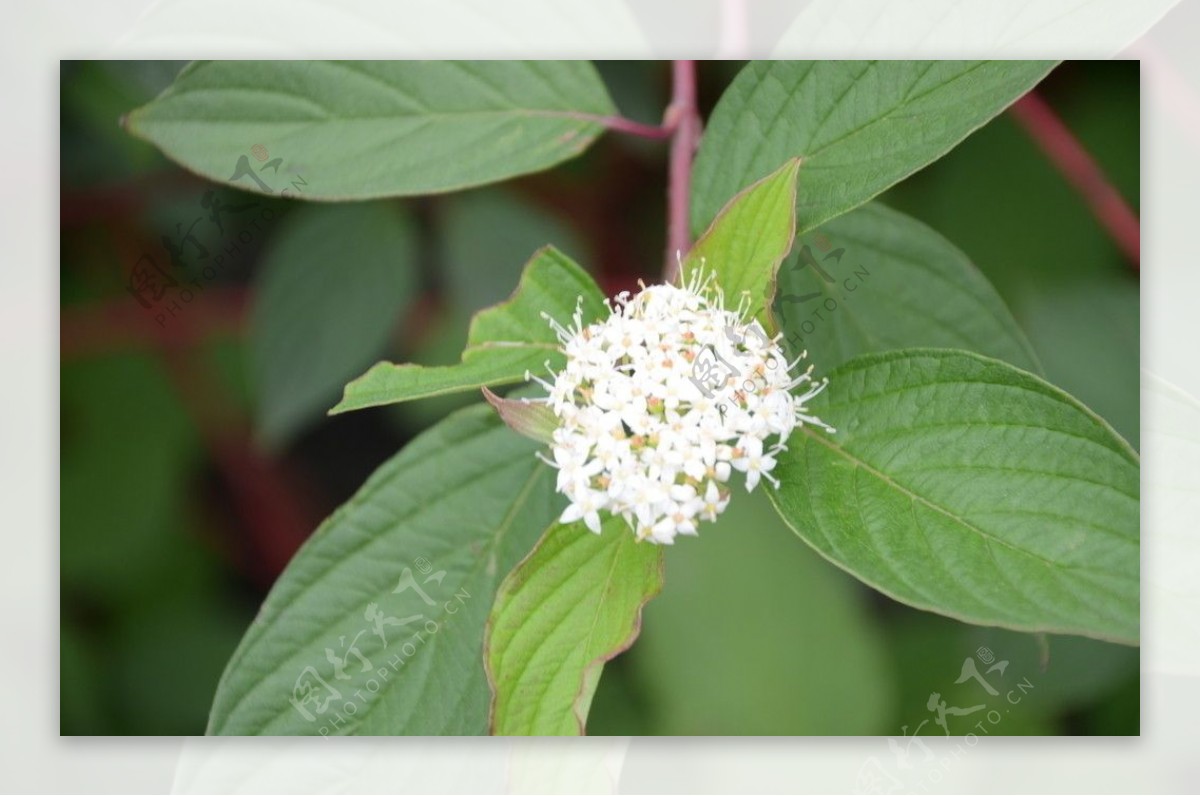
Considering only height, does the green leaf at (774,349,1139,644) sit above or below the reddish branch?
below

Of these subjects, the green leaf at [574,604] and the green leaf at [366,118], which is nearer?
the green leaf at [574,604]

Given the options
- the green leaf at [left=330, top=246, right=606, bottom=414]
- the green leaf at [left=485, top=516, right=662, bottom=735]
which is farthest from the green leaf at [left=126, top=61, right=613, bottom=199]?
the green leaf at [left=485, top=516, right=662, bottom=735]

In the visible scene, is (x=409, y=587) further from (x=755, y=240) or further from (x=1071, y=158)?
(x=1071, y=158)

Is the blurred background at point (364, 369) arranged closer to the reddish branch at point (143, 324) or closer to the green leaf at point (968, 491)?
the reddish branch at point (143, 324)

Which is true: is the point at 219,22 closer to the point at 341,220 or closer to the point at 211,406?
the point at 341,220

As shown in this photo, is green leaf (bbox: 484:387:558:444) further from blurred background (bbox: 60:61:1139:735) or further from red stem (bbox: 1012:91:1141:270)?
red stem (bbox: 1012:91:1141:270)

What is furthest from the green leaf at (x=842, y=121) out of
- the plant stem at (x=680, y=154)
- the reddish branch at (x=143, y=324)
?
the reddish branch at (x=143, y=324)
